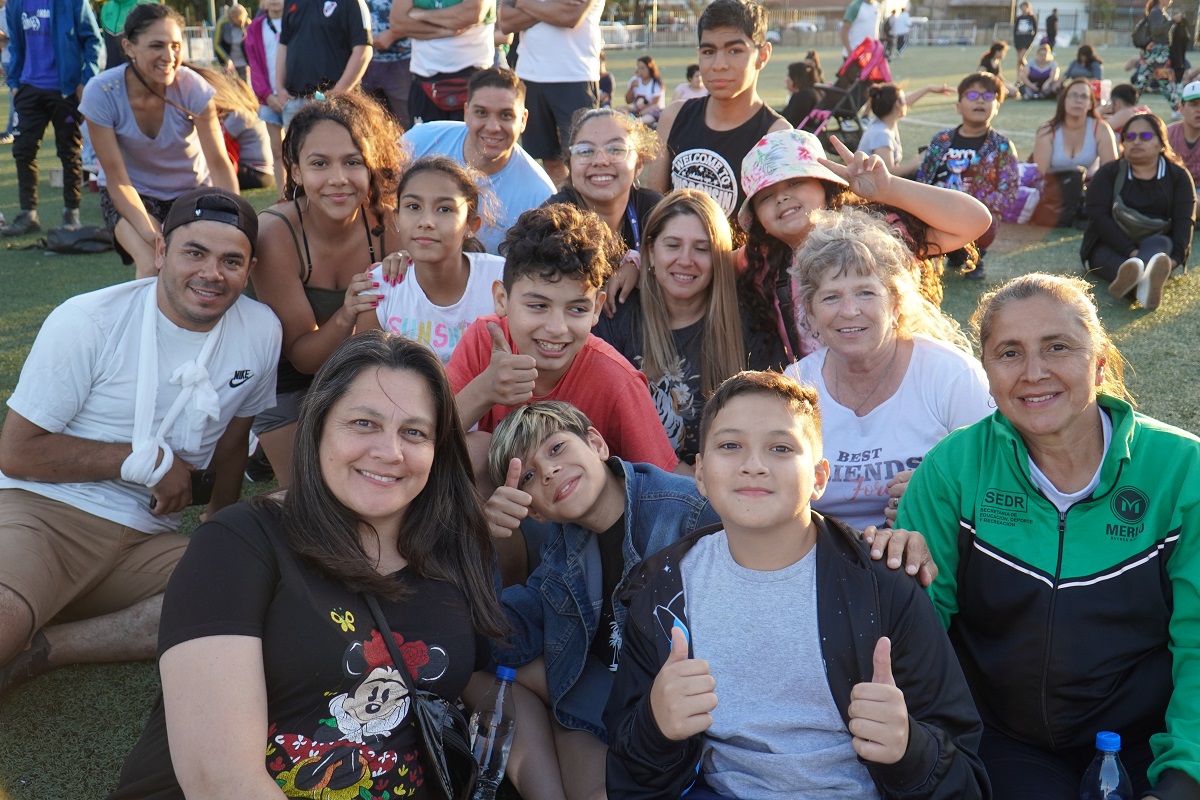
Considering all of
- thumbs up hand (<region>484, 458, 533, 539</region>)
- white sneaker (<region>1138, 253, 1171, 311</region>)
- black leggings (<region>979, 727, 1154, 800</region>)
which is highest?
white sneaker (<region>1138, 253, 1171, 311</region>)

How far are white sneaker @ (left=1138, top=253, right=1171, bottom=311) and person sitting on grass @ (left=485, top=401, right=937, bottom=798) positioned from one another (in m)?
5.15

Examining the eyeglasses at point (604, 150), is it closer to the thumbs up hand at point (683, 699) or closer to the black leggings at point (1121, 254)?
the thumbs up hand at point (683, 699)

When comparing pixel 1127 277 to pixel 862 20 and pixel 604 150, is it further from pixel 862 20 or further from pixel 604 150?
pixel 862 20

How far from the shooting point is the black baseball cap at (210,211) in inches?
140

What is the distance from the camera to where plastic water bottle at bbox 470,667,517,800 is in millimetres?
2699

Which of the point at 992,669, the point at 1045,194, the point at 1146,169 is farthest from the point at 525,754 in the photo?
the point at 1045,194

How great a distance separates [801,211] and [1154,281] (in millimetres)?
3909

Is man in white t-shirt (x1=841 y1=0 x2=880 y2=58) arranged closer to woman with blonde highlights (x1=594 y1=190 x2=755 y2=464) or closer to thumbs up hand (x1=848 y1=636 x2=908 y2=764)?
woman with blonde highlights (x1=594 y1=190 x2=755 y2=464)

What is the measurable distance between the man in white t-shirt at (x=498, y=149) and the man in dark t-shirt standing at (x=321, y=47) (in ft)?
7.82

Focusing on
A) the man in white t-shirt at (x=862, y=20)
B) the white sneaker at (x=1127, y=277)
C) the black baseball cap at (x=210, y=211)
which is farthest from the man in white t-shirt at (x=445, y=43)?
the man in white t-shirt at (x=862, y=20)

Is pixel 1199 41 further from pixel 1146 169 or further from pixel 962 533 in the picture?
pixel 962 533

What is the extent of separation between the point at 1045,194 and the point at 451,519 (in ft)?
27.7

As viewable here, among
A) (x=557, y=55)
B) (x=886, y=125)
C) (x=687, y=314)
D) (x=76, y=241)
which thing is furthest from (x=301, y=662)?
(x=886, y=125)

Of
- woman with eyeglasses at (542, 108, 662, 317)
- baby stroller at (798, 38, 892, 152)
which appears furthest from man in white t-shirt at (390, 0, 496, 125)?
baby stroller at (798, 38, 892, 152)
